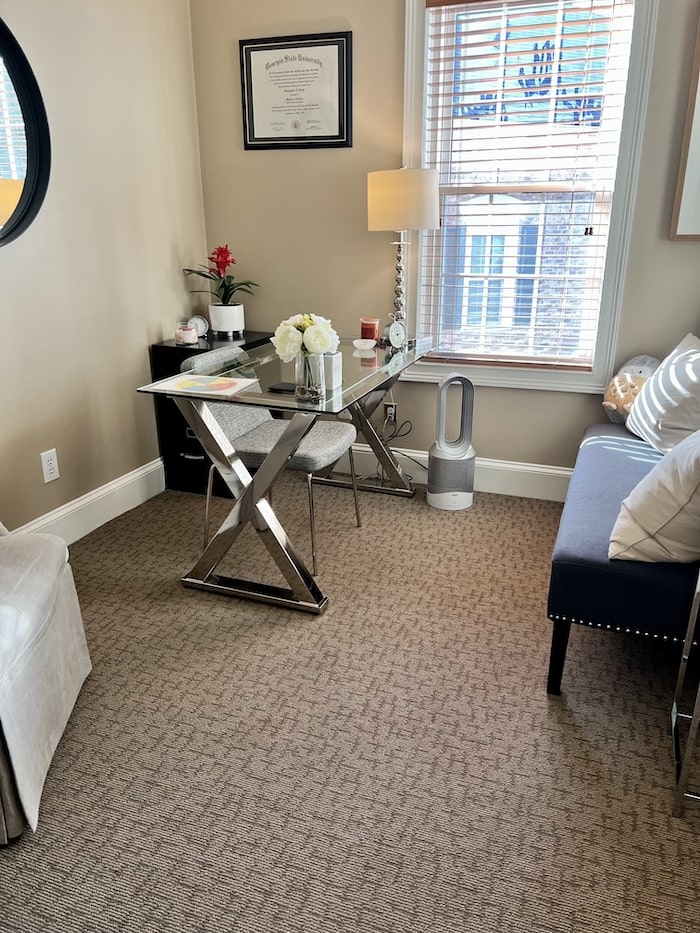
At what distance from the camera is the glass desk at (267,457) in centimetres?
232

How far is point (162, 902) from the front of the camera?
146 centimetres

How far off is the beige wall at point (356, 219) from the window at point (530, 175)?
98 millimetres

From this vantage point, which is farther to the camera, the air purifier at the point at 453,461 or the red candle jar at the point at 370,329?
the air purifier at the point at 453,461

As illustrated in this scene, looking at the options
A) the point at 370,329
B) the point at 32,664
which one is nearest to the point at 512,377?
the point at 370,329

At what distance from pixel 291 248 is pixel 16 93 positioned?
1378 mm

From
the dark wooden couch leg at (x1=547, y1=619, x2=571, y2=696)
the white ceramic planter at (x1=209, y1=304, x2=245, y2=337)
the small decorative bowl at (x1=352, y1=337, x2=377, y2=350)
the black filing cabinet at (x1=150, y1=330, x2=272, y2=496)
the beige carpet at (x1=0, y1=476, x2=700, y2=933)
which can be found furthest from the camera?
the white ceramic planter at (x1=209, y1=304, x2=245, y2=337)

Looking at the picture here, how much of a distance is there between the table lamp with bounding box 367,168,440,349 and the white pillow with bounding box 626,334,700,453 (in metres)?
1.06

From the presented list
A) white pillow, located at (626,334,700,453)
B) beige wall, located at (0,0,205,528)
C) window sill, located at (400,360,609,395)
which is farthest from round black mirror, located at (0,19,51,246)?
white pillow, located at (626,334,700,453)

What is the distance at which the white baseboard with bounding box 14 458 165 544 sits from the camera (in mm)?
2941

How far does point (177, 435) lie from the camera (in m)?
3.52

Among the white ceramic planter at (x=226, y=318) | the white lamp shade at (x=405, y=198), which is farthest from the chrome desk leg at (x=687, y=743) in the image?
the white ceramic planter at (x=226, y=318)

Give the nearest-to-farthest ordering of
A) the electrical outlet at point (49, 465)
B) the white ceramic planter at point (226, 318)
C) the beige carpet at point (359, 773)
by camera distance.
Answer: the beige carpet at point (359, 773) < the electrical outlet at point (49, 465) < the white ceramic planter at point (226, 318)

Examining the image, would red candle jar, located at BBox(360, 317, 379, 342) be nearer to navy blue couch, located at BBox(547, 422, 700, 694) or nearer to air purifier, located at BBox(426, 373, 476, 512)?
air purifier, located at BBox(426, 373, 476, 512)

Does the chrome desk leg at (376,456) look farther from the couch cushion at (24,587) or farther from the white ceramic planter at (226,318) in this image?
the couch cushion at (24,587)
